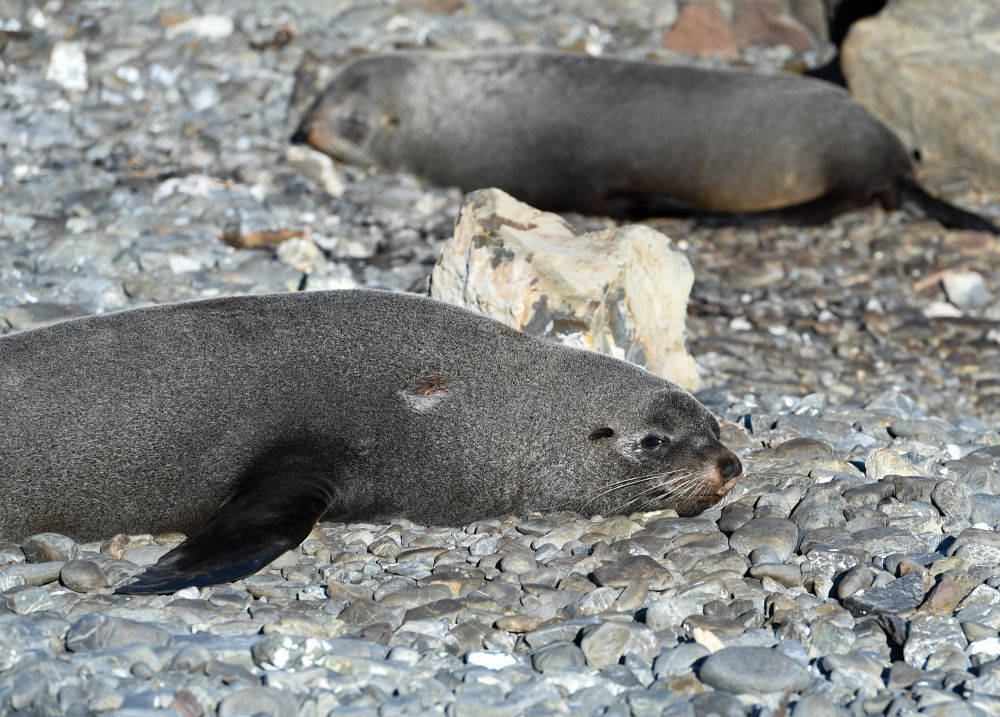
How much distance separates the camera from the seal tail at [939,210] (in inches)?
343

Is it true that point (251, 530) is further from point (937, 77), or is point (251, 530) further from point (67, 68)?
point (937, 77)

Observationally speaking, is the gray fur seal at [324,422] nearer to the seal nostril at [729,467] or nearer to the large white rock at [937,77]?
the seal nostril at [729,467]

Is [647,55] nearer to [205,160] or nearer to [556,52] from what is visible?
[556,52]

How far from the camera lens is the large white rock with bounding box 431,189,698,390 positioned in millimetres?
5051

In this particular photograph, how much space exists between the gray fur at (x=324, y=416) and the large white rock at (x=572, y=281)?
554mm

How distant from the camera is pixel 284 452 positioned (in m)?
4.02

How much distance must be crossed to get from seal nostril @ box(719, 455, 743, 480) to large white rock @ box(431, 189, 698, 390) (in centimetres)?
104

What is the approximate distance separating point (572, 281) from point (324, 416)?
1488 mm

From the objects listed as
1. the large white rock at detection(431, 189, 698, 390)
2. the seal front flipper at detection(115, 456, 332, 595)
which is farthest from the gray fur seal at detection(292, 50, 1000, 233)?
the seal front flipper at detection(115, 456, 332, 595)

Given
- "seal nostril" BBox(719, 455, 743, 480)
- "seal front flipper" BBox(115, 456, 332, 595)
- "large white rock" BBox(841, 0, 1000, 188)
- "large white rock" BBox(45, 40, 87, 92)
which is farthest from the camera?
"large white rock" BBox(45, 40, 87, 92)

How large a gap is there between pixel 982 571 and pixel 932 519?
0.46m

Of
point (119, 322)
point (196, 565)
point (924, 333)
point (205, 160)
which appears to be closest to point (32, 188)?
point (205, 160)

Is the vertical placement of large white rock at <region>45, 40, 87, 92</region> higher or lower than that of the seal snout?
lower

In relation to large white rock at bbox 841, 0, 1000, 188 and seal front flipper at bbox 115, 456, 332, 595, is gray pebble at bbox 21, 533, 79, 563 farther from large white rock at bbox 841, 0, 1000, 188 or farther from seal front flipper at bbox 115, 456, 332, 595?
large white rock at bbox 841, 0, 1000, 188
